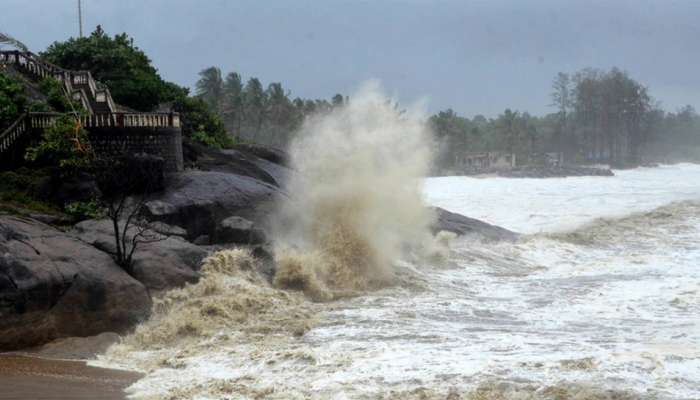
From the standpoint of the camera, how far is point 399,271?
68.5 feet

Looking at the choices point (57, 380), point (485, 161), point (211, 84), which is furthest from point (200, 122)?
point (485, 161)

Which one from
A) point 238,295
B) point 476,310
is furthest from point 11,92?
point 476,310

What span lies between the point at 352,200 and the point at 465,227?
642 cm

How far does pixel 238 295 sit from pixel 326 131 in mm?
10070

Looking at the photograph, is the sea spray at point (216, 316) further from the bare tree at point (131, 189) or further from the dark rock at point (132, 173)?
the dark rock at point (132, 173)

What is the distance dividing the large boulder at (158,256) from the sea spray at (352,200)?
2027 millimetres

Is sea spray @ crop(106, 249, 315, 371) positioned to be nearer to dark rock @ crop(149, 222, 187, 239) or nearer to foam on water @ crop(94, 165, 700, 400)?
foam on water @ crop(94, 165, 700, 400)

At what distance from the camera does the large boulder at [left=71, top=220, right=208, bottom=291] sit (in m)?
16.3

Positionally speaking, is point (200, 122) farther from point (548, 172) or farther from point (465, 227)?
point (548, 172)

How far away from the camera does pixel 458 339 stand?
13.6 m

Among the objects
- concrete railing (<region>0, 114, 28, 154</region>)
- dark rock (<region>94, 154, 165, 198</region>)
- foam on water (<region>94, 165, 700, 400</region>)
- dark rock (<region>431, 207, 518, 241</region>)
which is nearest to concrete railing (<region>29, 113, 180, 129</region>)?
concrete railing (<region>0, 114, 28, 154</region>)

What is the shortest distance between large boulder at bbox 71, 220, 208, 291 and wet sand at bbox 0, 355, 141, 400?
10.3 feet

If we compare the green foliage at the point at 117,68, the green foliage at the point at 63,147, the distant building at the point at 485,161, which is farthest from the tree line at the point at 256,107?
the green foliage at the point at 63,147

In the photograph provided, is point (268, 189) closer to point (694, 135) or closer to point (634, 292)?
point (634, 292)
